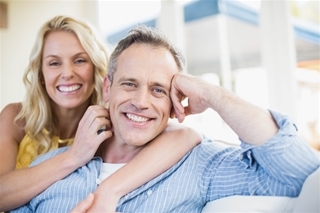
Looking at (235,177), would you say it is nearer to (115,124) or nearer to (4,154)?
(115,124)

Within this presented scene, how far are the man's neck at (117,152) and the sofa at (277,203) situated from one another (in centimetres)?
37

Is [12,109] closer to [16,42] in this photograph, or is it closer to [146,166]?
[146,166]

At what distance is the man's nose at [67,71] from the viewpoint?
1.75m

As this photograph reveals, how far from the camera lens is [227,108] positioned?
47.0 inches

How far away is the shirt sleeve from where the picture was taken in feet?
3.51

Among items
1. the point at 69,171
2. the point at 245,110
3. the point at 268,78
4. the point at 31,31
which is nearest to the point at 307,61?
the point at 268,78

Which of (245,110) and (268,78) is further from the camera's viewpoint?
(268,78)

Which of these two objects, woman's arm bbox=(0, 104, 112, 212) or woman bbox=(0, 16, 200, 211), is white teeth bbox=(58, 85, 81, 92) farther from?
woman's arm bbox=(0, 104, 112, 212)

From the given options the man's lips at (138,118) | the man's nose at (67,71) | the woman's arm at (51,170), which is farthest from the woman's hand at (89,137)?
the man's nose at (67,71)

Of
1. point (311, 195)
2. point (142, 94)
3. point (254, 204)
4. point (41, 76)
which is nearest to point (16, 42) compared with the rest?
point (41, 76)

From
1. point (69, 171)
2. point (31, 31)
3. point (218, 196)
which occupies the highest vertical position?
point (31, 31)

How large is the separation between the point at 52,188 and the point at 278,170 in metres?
0.84

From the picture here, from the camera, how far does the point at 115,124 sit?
1.41 meters

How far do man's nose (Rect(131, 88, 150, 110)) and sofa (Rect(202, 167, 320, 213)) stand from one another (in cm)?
42
